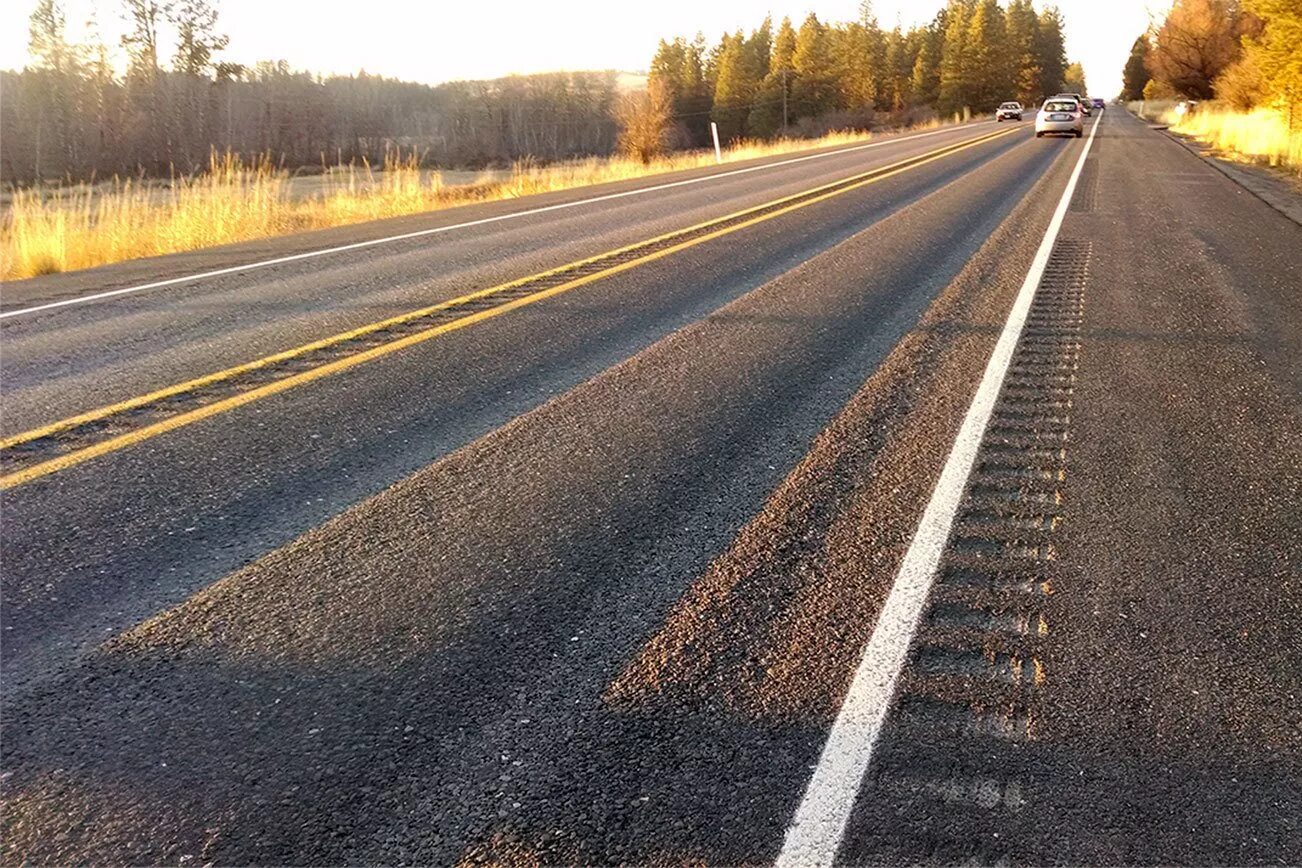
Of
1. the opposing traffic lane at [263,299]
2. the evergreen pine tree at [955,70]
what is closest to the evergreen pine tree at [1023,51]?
the evergreen pine tree at [955,70]

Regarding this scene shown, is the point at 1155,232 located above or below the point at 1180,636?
above

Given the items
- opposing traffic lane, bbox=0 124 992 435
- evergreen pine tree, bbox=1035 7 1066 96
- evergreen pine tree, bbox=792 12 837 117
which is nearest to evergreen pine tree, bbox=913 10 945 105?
evergreen pine tree, bbox=792 12 837 117

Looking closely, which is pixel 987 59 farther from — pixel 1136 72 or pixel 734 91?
pixel 1136 72

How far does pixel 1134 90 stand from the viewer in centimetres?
11944

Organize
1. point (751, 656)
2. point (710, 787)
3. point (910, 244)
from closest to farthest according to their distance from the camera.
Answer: point (710, 787) → point (751, 656) → point (910, 244)

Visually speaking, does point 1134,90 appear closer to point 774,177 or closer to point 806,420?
point 774,177

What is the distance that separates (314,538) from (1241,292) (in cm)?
712

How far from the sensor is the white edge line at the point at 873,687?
185 centimetres

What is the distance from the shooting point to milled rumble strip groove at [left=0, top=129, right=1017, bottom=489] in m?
3.95

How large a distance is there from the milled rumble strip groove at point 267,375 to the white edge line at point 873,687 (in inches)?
128

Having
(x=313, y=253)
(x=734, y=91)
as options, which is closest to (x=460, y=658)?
(x=313, y=253)

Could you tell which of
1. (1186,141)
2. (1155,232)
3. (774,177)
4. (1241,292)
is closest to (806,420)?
(1241,292)

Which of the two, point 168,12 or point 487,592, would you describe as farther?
point 168,12

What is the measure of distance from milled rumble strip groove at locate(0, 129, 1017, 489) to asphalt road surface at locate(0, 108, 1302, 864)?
40 millimetres
